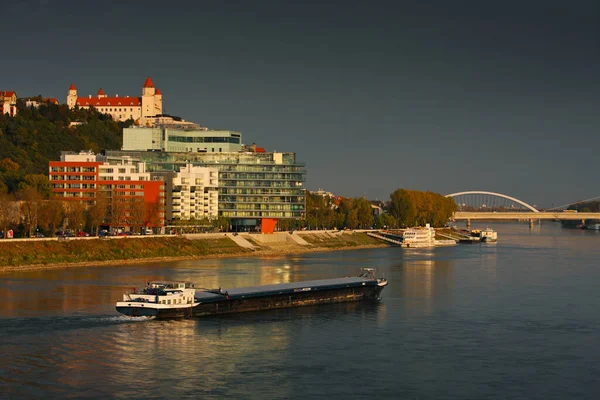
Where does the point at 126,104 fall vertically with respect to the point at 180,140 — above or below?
above

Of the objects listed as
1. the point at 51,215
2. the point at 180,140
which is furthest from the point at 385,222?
the point at 51,215

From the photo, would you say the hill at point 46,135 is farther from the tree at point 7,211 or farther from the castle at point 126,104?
the tree at point 7,211

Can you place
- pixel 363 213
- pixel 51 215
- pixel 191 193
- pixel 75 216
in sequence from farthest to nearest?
pixel 363 213, pixel 191 193, pixel 75 216, pixel 51 215

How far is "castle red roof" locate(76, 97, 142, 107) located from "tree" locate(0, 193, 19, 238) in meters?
94.4

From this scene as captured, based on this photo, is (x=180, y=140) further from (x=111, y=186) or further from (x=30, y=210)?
(x=30, y=210)

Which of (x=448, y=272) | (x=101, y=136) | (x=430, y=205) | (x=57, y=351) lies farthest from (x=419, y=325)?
(x=430, y=205)

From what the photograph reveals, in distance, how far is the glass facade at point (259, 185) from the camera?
130 metres

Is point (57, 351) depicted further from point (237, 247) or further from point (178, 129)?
point (178, 129)

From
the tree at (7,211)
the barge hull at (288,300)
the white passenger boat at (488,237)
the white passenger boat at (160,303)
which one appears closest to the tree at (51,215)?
the tree at (7,211)

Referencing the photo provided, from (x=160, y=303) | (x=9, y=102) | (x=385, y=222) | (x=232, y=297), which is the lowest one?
(x=160, y=303)

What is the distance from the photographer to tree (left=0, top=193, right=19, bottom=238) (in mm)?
88250

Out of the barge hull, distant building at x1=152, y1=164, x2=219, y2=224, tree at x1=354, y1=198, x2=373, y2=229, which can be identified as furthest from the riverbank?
the barge hull

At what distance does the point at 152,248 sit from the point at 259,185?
3888cm

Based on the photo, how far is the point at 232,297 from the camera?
55062mm
